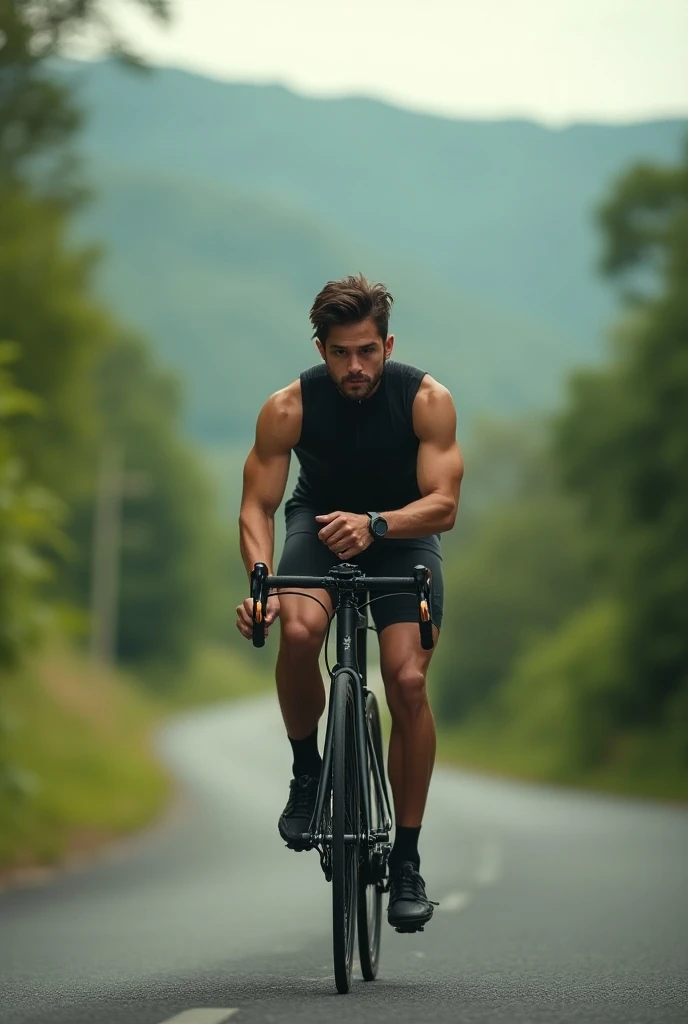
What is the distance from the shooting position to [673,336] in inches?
1405

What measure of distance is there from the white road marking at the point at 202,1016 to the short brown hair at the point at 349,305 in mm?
2335

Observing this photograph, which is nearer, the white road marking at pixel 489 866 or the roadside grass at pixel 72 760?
the white road marking at pixel 489 866

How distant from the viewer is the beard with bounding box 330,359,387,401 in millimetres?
6406

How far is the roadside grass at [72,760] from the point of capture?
17969 mm

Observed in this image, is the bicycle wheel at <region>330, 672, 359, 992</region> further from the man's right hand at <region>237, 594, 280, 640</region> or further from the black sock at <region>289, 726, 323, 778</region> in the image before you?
the man's right hand at <region>237, 594, 280, 640</region>

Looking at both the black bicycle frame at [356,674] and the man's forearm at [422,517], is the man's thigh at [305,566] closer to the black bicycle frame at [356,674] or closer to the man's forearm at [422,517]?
the black bicycle frame at [356,674]

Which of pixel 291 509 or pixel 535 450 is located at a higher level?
pixel 535 450

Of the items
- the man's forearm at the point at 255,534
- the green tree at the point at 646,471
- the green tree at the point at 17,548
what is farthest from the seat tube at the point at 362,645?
the green tree at the point at 646,471

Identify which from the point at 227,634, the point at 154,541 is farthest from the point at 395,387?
the point at 227,634

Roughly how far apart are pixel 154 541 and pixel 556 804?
4710 cm

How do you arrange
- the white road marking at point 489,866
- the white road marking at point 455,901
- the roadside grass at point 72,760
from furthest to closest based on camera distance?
the roadside grass at point 72,760 → the white road marking at point 489,866 → the white road marking at point 455,901

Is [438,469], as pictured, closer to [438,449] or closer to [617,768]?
[438,449]

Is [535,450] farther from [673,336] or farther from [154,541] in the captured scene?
[673,336]

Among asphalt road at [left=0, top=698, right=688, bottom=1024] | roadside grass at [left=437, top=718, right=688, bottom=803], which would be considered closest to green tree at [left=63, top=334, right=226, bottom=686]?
roadside grass at [left=437, top=718, right=688, bottom=803]
